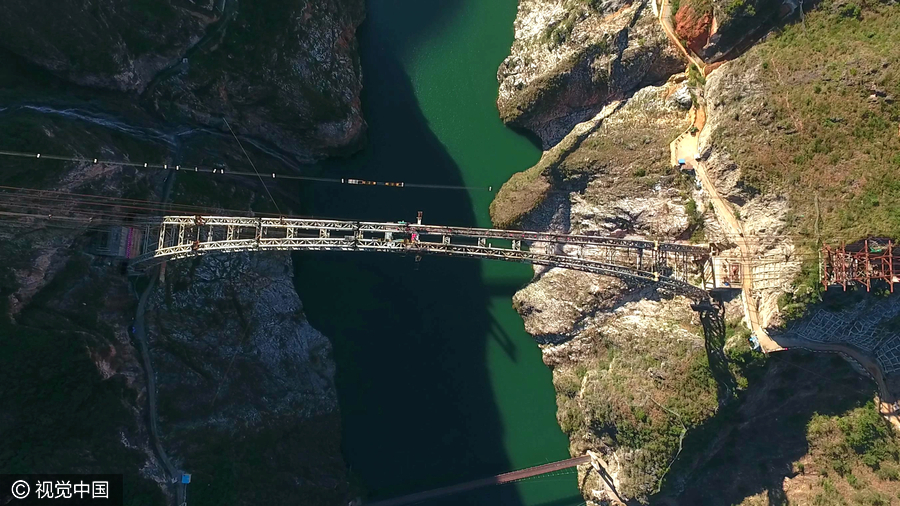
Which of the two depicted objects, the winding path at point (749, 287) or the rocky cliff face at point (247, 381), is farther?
the rocky cliff face at point (247, 381)

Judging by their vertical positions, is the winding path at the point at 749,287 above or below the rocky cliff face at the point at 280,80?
below

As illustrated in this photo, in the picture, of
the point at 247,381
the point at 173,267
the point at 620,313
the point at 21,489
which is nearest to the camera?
the point at 21,489

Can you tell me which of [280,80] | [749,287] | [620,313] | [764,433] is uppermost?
[280,80]

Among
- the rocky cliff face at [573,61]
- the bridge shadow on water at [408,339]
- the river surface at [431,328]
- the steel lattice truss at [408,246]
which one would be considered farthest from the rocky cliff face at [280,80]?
the rocky cliff face at [573,61]

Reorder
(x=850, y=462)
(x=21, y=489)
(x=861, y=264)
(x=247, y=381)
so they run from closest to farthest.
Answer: (x=21, y=489) < (x=861, y=264) < (x=850, y=462) < (x=247, y=381)

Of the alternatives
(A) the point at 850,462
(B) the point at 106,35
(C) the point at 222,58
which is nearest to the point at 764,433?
(A) the point at 850,462

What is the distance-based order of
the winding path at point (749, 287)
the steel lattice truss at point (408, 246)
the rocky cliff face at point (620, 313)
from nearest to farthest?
the winding path at point (749, 287) < the steel lattice truss at point (408, 246) < the rocky cliff face at point (620, 313)

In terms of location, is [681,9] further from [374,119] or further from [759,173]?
[374,119]

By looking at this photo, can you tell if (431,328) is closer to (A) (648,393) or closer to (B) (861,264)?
(A) (648,393)

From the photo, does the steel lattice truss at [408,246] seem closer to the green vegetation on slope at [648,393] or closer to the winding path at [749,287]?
the winding path at [749,287]
